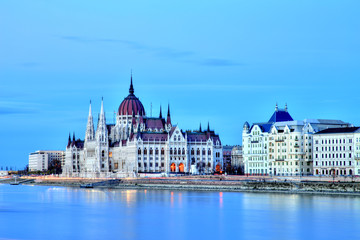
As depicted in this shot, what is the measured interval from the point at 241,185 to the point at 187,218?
46.9 meters

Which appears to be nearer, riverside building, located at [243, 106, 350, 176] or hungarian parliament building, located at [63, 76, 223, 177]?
riverside building, located at [243, 106, 350, 176]

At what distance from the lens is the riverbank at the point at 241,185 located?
104438 millimetres

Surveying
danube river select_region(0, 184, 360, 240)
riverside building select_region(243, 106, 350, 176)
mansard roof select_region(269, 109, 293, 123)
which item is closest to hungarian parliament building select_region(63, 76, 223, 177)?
riverside building select_region(243, 106, 350, 176)

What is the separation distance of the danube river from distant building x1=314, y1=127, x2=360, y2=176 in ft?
84.8

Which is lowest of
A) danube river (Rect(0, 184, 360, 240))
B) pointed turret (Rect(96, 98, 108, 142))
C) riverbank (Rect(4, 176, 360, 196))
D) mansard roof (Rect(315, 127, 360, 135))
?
danube river (Rect(0, 184, 360, 240))

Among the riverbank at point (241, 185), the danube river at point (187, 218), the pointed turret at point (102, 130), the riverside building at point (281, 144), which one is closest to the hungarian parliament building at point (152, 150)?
the pointed turret at point (102, 130)

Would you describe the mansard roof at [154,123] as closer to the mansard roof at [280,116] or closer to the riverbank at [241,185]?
the riverbank at [241,185]

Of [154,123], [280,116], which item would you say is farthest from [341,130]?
[154,123]

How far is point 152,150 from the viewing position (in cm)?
17338

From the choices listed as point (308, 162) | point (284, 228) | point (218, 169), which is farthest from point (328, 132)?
point (284, 228)

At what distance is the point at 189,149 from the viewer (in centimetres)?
17775

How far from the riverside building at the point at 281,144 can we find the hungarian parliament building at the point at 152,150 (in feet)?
59.8

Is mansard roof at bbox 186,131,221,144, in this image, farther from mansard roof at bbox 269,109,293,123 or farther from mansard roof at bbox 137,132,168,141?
mansard roof at bbox 269,109,293,123

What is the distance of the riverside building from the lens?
13688cm
